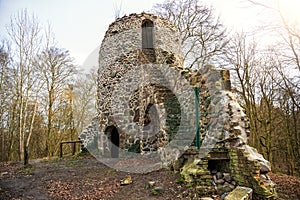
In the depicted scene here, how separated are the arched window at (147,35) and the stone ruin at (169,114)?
0.16 ft

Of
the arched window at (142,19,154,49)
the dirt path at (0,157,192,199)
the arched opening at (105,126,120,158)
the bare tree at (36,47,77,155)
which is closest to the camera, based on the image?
the dirt path at (0,157,192,199)

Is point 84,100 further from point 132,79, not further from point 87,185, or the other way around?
point 87,185

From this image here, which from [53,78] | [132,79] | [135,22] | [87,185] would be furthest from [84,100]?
[87,185]

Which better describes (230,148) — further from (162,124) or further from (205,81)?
(162,124)

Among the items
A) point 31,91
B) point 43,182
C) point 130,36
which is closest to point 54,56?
point 31,91

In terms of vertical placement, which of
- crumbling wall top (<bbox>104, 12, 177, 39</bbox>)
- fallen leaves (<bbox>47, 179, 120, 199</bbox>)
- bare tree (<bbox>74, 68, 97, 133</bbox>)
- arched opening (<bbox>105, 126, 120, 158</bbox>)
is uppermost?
crumbling wall top (<bbox>104, 12, 177, 39</bbox>)

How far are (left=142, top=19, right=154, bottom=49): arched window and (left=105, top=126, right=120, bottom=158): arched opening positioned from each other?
170 inches

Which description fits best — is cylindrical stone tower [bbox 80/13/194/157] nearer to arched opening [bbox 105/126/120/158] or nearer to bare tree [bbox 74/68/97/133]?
arched opening [bbox 105/126/120/158]

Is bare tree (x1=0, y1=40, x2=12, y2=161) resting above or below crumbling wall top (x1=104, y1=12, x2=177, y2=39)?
below

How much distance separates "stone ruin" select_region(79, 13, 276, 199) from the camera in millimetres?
4914

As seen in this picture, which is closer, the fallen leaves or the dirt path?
the dirt path

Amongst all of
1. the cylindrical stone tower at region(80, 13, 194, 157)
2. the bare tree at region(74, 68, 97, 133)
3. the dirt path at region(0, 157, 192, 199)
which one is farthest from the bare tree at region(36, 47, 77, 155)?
the dirt path at region(0, 157, 192, 199)

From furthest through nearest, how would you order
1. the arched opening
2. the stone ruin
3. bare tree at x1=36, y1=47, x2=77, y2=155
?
1. bare tree at x1=36, y1=47, x2=77, y2=155
2. the arched opening
3. the stone ruin

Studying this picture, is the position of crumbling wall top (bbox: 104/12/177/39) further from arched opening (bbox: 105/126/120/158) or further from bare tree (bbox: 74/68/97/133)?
bare tree (bbox: 74/68/97/133)
